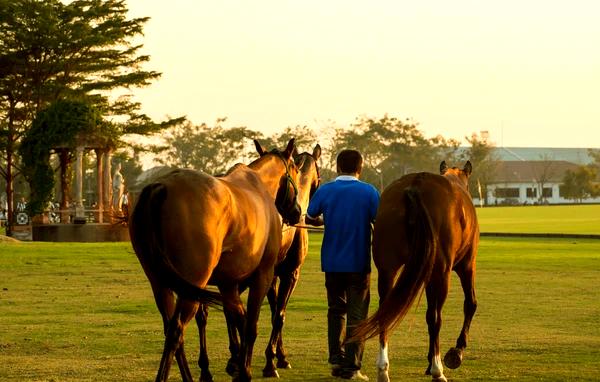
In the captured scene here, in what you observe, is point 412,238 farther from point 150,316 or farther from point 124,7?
point 124,7

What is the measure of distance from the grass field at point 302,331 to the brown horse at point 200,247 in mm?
970

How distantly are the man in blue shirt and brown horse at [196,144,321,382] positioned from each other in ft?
1.96

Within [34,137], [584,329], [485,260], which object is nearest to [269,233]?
[584,329]

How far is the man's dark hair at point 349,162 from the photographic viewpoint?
9.39 m

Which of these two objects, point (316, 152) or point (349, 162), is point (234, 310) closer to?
point (349, 162)

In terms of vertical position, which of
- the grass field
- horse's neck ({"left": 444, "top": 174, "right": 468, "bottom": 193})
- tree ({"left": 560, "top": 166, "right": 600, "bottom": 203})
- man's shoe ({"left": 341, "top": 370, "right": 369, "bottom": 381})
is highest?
→ horse's neck ({"left": 444, "top": 174, "right": 468, "bottom": 193})

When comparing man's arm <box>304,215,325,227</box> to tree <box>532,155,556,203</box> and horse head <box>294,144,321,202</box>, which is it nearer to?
horse head <box>294,144,321,202</box>

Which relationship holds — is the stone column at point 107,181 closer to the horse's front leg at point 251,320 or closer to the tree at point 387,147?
the horse's front leg at point 251,320

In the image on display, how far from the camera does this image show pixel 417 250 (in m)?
8.76

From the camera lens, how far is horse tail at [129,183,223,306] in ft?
25.3

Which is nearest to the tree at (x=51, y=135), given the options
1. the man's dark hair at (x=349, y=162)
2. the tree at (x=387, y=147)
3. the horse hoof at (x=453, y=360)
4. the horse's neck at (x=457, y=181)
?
the horse's neck at (x=457, y=181)

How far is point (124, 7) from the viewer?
5962 cm

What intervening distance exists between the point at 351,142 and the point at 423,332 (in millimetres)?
112784

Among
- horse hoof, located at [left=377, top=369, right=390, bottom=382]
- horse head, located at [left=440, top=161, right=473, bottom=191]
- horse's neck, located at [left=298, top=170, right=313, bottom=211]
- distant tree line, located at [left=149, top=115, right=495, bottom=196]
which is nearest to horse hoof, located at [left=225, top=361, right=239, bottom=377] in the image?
horse hoof, located at [left=377, top=369, right=390, bottom=382]
